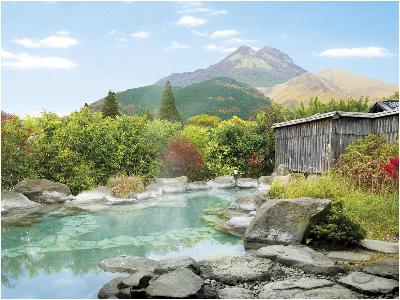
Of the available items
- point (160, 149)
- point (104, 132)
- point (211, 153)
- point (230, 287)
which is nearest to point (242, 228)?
point (230, 287)

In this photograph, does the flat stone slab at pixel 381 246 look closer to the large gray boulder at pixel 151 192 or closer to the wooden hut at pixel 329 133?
the wooden hut at pixel 329 133

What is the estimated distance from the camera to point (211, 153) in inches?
844

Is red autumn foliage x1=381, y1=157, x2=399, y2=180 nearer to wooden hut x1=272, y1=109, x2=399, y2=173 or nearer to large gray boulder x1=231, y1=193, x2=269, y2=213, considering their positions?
large gray boulder x1=231, y1=193, x2=269, y2=213

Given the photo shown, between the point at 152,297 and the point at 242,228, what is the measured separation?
477 cm

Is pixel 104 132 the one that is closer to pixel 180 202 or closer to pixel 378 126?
pixel 180 202

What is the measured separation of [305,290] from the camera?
5148mm

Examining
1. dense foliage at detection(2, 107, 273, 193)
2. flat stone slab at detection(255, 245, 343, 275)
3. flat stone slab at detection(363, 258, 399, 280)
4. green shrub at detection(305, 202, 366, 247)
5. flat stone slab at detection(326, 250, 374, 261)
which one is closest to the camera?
flat stone slab at detection(363, 258, 399, 280)

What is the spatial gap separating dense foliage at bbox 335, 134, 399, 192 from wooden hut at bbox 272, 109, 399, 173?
17.7 inches

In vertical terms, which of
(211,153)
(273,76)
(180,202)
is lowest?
(180,202)

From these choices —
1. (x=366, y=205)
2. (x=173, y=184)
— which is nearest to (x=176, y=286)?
(x=366, y=205)

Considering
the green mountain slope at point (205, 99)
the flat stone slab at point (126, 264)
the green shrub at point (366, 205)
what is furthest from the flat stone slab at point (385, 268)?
the green mountain slope at point (205, 99)

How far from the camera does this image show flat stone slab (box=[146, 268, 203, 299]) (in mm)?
4770

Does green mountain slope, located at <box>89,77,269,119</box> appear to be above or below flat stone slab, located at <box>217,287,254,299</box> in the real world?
above

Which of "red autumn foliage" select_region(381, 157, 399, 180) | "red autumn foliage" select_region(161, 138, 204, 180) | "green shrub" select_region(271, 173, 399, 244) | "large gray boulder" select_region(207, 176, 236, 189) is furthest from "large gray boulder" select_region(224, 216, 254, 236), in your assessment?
"large gray boulder" select_region(207, 176, 236, 189)
